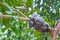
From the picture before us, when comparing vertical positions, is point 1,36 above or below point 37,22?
below

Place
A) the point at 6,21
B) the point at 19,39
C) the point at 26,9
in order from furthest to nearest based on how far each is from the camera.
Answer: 1. the point at 19,39
2. the point at 26,9
3. the point at 6,21

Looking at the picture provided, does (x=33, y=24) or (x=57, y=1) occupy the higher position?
(x=33, y=24)

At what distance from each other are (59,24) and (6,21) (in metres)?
0.40

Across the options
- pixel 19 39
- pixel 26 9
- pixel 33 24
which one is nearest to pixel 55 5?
pixel 19 39

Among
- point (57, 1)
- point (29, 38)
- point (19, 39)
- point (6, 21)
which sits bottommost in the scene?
point (19, 39)

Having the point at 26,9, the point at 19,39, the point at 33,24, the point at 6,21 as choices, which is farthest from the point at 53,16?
the point at 33,24

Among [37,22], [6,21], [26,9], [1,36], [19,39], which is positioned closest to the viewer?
[37,22]

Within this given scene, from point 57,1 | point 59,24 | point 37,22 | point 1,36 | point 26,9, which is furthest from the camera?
point 57,1

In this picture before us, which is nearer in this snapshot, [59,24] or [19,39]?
[59,24]

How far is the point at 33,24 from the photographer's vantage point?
624mm

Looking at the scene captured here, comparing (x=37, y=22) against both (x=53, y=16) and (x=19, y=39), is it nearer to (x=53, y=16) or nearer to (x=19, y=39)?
(x=19, y=39)

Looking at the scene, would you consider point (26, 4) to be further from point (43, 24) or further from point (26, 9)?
point (43, 24)

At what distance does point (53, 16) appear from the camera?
202 cm

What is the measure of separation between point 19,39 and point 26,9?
0.74m
